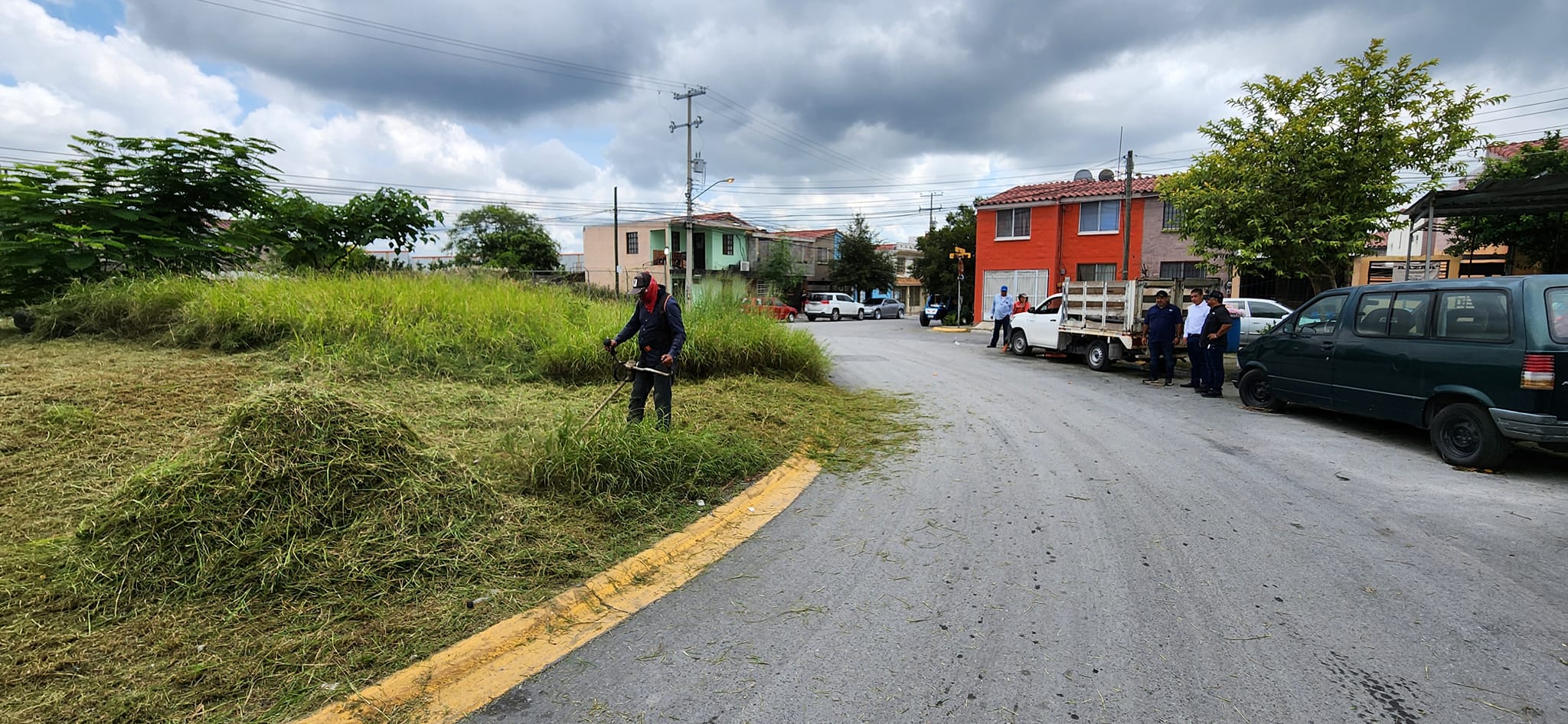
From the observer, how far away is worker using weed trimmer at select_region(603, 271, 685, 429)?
6.08m

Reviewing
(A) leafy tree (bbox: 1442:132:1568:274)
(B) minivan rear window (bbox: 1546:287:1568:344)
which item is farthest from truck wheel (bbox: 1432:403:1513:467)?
(A) leafy tree (bbox: 1442:132:1568:274)

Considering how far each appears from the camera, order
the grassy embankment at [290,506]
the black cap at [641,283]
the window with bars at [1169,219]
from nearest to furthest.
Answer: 1. the grassy embankment at [290,506]
2. the black cap at [641,283]
3. the window with bars at [1169,219]

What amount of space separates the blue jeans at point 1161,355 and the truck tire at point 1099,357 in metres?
1.42

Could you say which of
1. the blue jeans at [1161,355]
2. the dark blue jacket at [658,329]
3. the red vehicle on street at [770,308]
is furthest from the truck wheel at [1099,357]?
the dark blue jacket at [658,329]

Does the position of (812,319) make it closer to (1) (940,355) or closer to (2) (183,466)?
(1) (940,355)

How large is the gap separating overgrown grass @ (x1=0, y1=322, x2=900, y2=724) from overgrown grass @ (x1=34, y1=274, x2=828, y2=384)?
6.26 feet

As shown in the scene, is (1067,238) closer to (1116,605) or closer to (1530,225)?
(1530,225)

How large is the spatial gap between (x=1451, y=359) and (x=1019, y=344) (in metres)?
10.4

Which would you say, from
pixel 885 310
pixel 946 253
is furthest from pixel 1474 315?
pixel 885 310

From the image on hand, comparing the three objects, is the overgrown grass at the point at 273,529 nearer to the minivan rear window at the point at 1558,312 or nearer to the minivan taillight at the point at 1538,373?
the minivan taillight at the point at 1538,373

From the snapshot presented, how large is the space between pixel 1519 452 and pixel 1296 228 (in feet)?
20.8

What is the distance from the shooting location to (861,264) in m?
47.6

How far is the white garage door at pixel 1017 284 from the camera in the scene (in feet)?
90.3

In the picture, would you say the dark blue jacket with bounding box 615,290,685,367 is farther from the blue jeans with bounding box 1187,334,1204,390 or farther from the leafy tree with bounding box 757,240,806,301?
the leafy tree with bounding box 757,240,806,301
